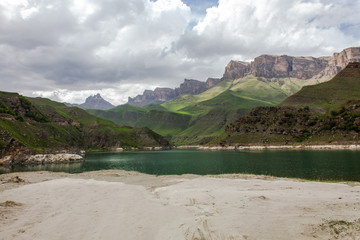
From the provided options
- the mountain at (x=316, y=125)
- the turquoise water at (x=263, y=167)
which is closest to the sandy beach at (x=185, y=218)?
the turquoise water at (x=263, y=167)

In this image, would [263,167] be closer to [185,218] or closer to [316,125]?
[185,218]

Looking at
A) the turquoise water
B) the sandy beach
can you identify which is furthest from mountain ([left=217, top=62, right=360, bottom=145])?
the sandy beach

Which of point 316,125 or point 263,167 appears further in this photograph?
point 316,125

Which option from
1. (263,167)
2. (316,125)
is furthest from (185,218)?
(316,125)

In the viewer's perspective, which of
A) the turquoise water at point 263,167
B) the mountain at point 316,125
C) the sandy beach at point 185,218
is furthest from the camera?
the mountain at point 316,125

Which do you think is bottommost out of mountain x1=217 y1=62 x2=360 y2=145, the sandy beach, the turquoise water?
the turquoise water

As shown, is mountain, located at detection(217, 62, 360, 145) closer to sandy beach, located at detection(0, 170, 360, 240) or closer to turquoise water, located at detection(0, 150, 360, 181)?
turquoise water, located at detection(0, 150, 360, 181)

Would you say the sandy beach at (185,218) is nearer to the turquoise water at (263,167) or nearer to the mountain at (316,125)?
the turquoise water at (263,167)

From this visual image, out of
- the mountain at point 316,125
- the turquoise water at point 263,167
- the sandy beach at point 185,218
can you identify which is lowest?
the turquoise water at point 263,167

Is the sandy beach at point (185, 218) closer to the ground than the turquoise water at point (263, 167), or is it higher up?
higher up

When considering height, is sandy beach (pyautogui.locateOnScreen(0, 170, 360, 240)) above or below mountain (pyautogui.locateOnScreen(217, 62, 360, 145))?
below

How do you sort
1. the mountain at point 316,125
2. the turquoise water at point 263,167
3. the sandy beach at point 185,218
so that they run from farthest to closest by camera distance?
the mountain at point 316,125
the turquoise water at point 263,167
the sandy beach at point 185,218

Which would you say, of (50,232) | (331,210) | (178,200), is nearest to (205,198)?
(178,200)

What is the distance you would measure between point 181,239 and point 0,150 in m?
113
